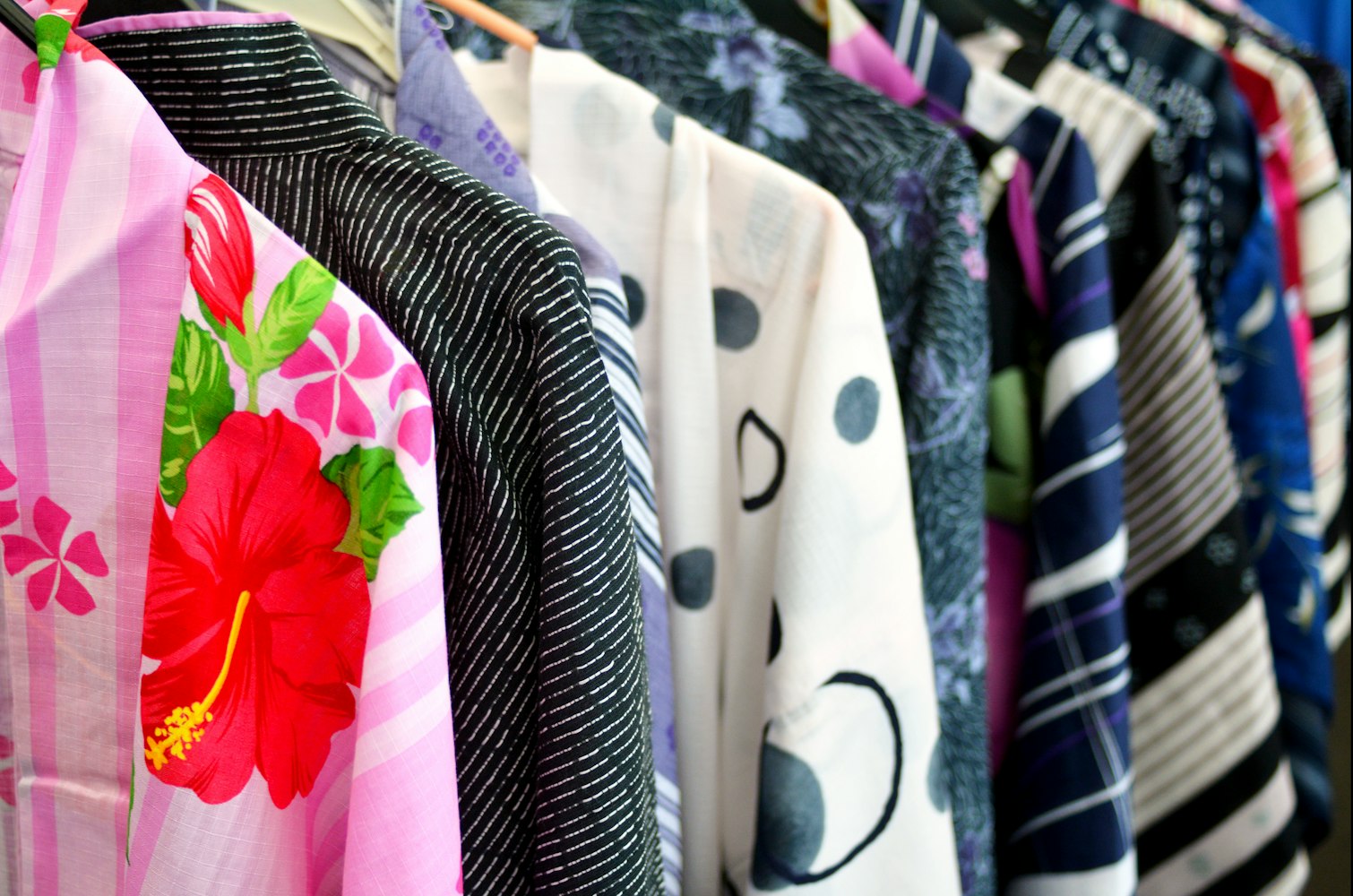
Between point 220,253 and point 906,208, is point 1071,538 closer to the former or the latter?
point 906,208

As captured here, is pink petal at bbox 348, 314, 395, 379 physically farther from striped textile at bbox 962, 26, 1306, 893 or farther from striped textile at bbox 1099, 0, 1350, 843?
striped textile at bbox 1099, 0, 1350, 843

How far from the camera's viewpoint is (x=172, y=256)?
30 centimetres

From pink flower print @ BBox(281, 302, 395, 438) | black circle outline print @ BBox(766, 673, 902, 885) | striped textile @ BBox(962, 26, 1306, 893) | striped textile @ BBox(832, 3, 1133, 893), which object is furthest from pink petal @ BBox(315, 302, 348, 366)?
striped textile @ BBox(962, 26, 1306, 893)

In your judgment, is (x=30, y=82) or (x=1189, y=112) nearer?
(x=30, y=82)

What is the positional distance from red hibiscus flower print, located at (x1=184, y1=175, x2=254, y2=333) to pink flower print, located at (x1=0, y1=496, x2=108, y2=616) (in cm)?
9

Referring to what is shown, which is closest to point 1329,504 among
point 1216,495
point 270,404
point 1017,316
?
point 1216,495

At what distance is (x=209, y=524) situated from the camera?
0.29m

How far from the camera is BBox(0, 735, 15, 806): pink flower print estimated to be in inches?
13.4

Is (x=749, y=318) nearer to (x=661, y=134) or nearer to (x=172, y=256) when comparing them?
(x=661, y=134)

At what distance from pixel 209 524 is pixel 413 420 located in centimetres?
7

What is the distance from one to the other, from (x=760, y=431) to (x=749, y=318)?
0.05 meters

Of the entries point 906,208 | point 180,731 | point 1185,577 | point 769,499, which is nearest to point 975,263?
point 906,208

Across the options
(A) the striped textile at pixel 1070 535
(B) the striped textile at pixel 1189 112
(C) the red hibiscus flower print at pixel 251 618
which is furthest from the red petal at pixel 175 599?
(B) the striped textile at pixel 1189 112

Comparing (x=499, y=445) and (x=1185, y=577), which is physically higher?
(x=499, y=445)
